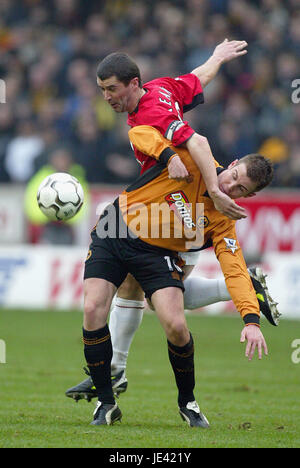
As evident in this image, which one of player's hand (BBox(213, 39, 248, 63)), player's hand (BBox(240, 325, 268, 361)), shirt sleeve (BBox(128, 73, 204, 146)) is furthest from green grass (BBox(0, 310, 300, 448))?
player's hand (BBox(213, 39, 248, 63))

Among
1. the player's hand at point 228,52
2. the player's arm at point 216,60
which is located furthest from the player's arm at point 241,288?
the player's hand at point 228,52

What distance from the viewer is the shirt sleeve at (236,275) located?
5551 mm

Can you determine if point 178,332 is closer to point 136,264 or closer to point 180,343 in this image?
point 180,343

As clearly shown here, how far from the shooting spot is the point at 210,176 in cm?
562

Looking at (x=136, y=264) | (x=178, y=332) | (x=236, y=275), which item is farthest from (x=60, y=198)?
(x=236, y=275)

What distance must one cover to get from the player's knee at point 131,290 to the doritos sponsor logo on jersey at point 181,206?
0.78 metres

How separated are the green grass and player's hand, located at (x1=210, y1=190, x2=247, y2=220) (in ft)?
4.40

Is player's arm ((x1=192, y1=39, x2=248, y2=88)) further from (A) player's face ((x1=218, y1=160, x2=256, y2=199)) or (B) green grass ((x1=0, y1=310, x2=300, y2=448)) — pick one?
(B) green grass ((x1=0, y1=310, x2=300, y2=448))

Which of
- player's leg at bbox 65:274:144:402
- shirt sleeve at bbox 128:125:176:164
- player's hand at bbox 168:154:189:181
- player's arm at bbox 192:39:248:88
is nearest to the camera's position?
player's hand at bbox 168:154:189:181

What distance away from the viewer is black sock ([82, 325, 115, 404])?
586cm

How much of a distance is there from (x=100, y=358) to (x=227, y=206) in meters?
1.29

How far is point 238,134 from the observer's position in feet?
49.2
